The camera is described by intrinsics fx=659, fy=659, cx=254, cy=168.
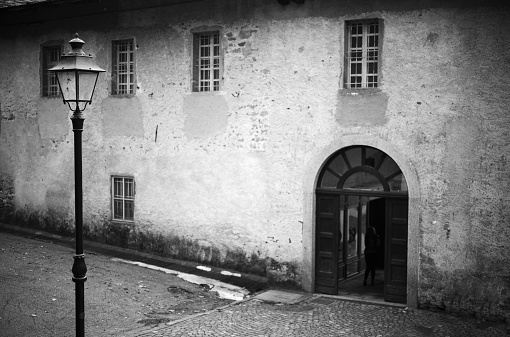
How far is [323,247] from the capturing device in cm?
1346

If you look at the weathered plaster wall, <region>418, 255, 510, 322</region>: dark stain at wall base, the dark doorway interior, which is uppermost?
the weathered plaster wall

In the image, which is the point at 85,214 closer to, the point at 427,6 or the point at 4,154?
the point at 4,154

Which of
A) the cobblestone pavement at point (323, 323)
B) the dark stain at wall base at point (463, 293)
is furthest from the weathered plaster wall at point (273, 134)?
the cobblestone pavement at point (323, 323)

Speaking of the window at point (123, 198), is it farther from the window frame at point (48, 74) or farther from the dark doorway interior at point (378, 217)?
the dark doorway interior at point (378, 217)

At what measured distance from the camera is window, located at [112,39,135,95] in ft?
52.2

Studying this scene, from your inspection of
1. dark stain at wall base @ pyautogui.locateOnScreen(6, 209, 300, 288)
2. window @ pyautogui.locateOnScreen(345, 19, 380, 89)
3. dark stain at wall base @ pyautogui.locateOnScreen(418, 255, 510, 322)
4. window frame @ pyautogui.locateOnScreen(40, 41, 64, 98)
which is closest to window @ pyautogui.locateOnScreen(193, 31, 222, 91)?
window @ pyautogui.locateOnScreen(345, 19, 380, 89)

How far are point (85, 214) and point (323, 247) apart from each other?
656cm

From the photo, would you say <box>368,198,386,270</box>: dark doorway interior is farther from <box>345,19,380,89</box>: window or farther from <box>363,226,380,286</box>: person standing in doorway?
<box>345,19,380,89</box>: window

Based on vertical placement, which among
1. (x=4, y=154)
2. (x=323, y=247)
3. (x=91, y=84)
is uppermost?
(x=91, y=84)

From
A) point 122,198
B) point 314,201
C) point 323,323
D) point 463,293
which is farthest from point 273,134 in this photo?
point 463,293

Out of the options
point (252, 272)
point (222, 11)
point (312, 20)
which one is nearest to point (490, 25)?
point (312, 20)

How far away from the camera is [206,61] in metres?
14.9

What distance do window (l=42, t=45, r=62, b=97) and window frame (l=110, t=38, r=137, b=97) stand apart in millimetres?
2114

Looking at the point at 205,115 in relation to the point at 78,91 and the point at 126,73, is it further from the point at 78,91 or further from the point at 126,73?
the point at 78,91
